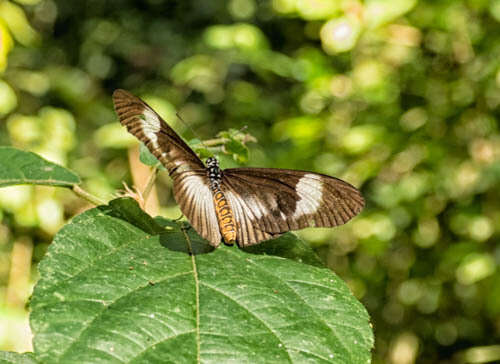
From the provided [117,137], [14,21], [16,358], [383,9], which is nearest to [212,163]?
[16,358]

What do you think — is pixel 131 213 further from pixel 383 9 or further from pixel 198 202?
pixel 383 9

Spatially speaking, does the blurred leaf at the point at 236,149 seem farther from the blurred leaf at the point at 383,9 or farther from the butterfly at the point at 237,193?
the blurred leaf at the point at 383,9

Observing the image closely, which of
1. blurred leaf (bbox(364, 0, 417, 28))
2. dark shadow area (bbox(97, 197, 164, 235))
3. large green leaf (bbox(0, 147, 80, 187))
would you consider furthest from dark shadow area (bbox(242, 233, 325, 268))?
blurred leaf (bbox(364, 0, 417, 28))

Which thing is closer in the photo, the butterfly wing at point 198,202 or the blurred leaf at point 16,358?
the blurred leaf at point 16,358

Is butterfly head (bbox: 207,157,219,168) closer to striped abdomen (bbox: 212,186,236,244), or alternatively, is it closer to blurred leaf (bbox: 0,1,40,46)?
striped abdomen (bbox: 212,186,236,244)

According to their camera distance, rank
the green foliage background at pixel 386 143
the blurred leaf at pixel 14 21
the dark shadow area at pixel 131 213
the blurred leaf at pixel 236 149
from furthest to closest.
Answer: the blurred leaf at pixel 14 21 → the green foliage background at pixel 386 143 → the blurred leaf at pixel 236 149 → the dark shadow area at pixel 131 213

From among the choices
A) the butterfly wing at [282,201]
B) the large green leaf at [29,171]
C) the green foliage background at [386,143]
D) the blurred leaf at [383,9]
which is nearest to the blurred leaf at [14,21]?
the green foliage background at [386,143]

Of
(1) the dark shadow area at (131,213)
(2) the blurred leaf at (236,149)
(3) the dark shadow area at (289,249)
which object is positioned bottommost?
(3) the dark shadow area at (289,249)
